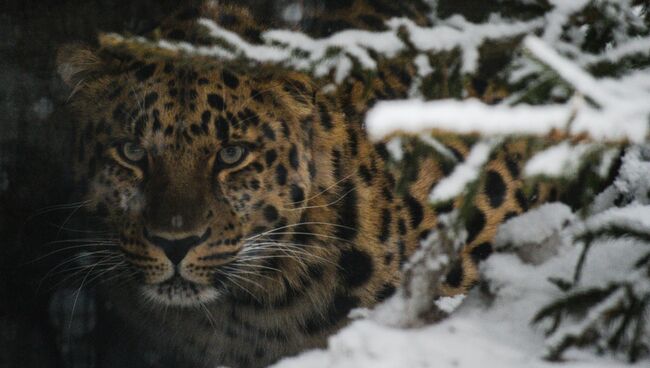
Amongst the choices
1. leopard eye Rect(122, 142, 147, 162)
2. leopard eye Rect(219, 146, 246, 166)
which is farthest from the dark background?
leopard eye Rect(219, 146, 246, 166)

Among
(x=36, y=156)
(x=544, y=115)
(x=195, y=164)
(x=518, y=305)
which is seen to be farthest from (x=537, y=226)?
(x=36, y=156)

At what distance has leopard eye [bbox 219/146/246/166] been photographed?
7.55ft

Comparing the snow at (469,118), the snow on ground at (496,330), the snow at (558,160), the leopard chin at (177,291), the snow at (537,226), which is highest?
the snow at (469,118)

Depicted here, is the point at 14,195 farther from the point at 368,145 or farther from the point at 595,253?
the point at 595,253

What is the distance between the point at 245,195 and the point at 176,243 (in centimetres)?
27

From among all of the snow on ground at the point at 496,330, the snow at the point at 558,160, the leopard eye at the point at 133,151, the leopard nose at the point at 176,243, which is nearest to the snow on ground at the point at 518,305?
the snow on ground at the point at 496,330

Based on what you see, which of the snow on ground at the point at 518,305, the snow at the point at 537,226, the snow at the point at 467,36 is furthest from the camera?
the snow at the point at 537,226

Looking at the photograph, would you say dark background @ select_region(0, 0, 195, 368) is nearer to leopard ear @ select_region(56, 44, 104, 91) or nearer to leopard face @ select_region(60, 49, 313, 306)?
leopard ear @ select_region(56, 44, 104, 91)

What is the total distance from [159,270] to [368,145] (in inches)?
30.6

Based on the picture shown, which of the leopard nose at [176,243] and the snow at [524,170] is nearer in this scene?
the snow at [524,170]

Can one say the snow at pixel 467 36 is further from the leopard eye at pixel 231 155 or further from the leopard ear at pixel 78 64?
the leopard ear at pixel 78 64

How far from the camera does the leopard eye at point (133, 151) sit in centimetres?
230

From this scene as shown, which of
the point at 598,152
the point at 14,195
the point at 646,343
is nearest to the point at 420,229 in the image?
the point at 646,343

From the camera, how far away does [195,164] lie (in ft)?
7.45
